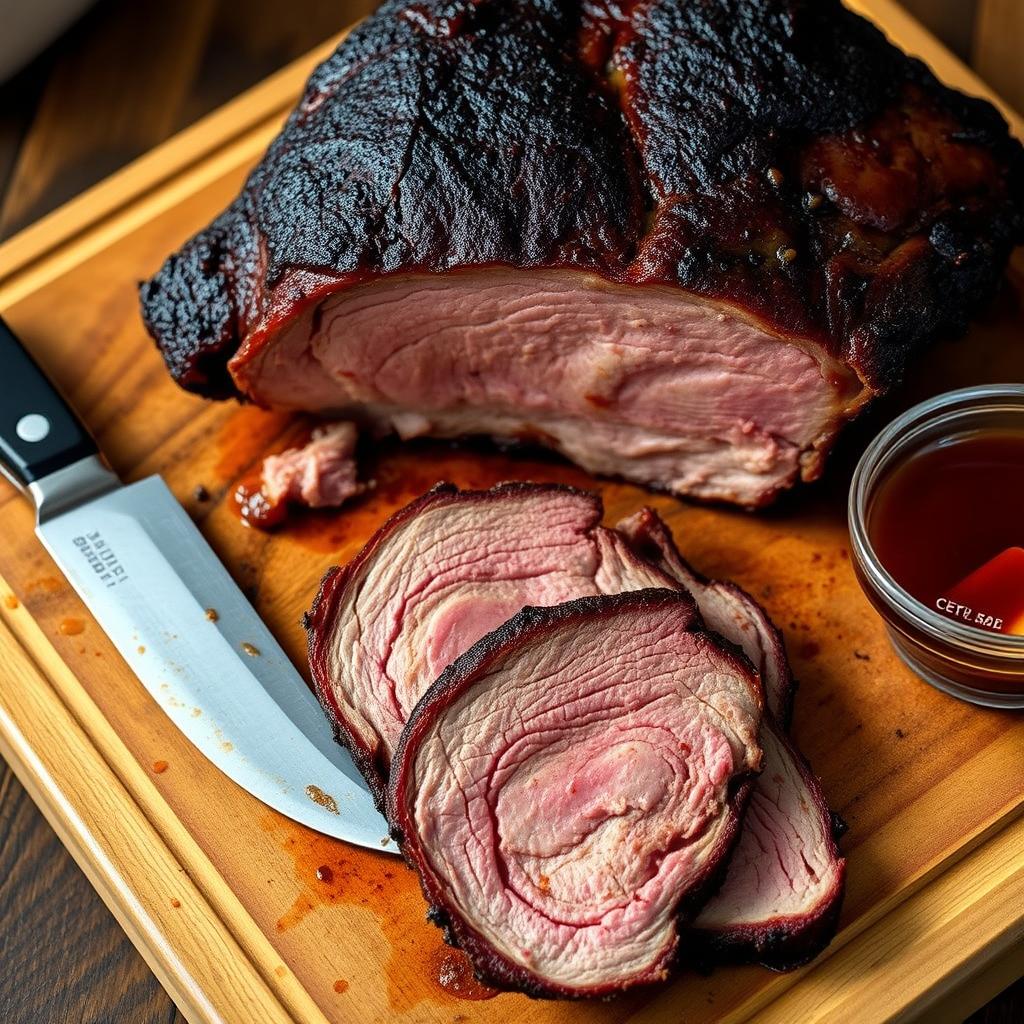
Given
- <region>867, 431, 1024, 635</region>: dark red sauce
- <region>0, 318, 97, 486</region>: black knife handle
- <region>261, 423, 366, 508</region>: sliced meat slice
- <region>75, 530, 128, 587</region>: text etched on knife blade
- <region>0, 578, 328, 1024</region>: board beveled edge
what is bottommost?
<region>867, 431, 1024, 635</region>: dark red sauce

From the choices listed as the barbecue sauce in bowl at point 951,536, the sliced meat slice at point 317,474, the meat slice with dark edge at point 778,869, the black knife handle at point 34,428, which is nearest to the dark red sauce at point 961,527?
the barbecue sauce in bowl at point 951,536

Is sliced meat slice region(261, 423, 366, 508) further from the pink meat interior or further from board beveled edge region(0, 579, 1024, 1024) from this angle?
board beveled edge region(0, 579, 1024, 1024)

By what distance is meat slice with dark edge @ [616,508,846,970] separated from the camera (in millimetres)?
2578

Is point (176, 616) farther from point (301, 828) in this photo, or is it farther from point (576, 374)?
point (576, 374)

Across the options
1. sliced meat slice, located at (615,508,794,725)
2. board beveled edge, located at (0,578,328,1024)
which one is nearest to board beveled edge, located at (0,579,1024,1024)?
board beveled edge, located at (0,578,328,1024)

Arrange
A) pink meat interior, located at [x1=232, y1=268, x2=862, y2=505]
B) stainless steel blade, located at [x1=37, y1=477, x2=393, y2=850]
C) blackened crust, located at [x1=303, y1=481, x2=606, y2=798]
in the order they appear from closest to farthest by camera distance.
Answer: blackened crust, located at [x1=303, y1=481, x2=606, y2=798], stainless steel blade, located at [x1=37, y1=477, x2=393, y2=850], pink meat interior, located at [x1=232, y1=268, x2=862, y2=505]

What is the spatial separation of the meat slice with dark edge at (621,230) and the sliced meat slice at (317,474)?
14 centimetres

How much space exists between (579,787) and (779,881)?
1.37 feet

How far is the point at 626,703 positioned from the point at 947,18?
2.60m

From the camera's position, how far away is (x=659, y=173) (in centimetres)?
296

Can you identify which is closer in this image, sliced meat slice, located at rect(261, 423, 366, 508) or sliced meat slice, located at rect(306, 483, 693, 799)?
sliced meat slice, located at rect(306, 483, 693, 799)

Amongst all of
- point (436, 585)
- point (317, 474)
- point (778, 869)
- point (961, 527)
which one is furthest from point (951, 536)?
point (317, 474)

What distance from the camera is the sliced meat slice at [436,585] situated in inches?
111

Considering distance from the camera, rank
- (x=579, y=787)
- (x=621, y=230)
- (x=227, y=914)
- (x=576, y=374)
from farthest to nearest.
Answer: (x=576, y=374), (x=621, y=230), (x=227, y=914), (x=579, y=787)
